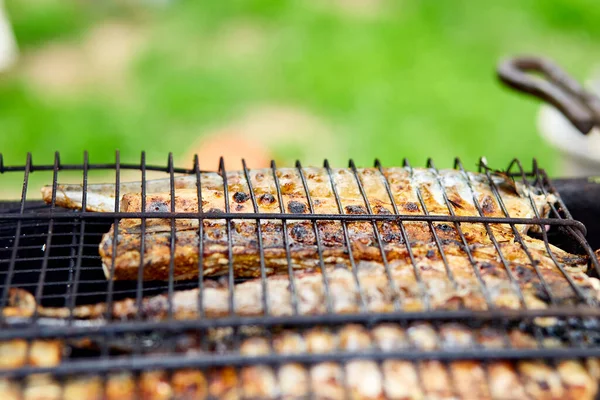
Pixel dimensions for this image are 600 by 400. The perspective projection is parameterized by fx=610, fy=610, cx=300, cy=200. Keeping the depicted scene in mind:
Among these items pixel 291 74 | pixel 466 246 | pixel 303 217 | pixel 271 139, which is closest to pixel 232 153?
pixel 271 139

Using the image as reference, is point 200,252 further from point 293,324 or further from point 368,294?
point 368,294

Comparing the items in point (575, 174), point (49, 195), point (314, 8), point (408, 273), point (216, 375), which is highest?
point (314, 8)

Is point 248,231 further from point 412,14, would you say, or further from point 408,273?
point 412,14

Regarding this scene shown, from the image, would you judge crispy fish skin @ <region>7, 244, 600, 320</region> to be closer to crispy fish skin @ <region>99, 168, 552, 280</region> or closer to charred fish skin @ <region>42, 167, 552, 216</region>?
crispy fish skin @ <region>99, 168, 552, 280</region>

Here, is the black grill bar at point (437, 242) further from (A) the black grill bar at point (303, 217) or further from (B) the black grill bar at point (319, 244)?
(B) the black grill bar at point (319, 244)

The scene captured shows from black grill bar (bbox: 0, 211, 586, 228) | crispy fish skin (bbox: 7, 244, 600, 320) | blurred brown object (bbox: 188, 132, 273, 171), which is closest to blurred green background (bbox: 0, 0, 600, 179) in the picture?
blurred brown object (bbox: 188, 132, 273, 171)

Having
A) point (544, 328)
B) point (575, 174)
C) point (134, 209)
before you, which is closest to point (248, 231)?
point (134, 209)
